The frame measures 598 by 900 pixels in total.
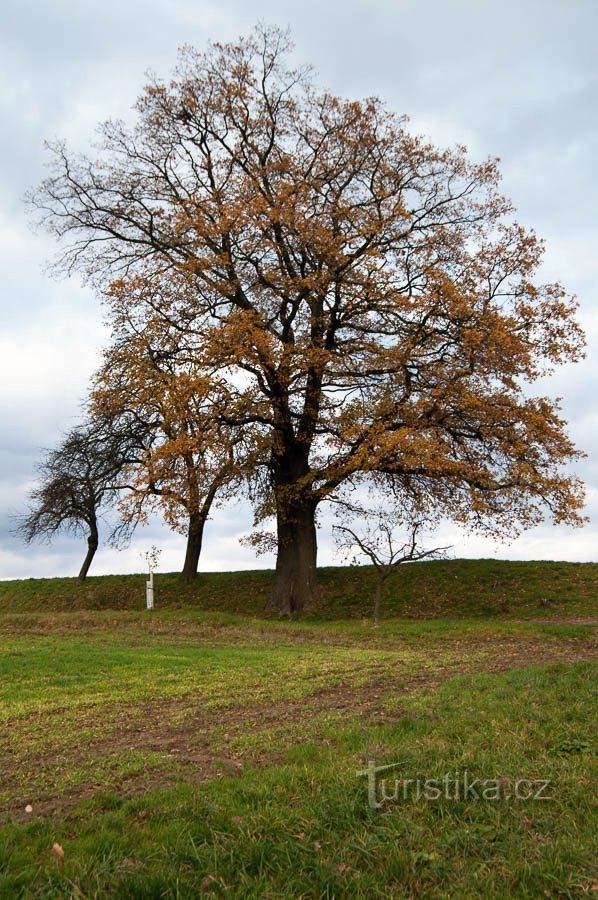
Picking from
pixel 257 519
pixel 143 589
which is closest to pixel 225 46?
pixel 257 519

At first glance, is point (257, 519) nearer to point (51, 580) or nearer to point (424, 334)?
point (424, 334)

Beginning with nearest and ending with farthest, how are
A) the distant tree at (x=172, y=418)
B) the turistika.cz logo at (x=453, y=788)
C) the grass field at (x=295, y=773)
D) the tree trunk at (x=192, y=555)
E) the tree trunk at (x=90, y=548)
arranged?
the grass field at (x=295, y=773) → the turistika.cz logo at (x=453, y=788) → the distant tree at (x=172, y=418) → the tree trunk at (x=192, y=555) → the tree trunk at (x=90, y=548)

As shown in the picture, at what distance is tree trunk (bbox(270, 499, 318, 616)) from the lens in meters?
25.2

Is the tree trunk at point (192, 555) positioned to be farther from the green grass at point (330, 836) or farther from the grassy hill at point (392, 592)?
the green grass at point (330, 836)

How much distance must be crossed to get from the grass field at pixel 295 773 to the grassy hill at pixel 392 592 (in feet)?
27.7

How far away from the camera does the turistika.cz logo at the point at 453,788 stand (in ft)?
17.6

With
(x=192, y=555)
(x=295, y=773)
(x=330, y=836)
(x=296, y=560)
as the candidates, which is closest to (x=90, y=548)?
(x=192, y=555)

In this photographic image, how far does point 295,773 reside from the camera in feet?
19.5

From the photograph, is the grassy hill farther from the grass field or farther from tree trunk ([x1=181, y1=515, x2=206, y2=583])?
the grass field

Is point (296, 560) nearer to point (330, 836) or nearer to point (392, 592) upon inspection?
point (392, 592)

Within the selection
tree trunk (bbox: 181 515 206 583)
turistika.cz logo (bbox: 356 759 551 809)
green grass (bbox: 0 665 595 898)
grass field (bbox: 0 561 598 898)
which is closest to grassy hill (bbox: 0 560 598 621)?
tree trunk (bbox: 181 515 206 583)

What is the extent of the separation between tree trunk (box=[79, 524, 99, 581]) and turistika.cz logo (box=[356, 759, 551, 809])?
3170 centimetres

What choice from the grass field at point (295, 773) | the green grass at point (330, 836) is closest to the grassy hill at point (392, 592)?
the grass field at point (295, 773)

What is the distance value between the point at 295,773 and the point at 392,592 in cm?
2125
